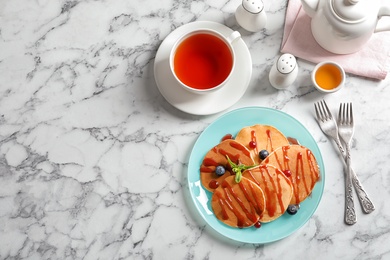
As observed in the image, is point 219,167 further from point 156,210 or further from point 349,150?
point 349,150

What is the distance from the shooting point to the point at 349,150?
1.39 metres

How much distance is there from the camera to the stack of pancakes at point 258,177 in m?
1.32

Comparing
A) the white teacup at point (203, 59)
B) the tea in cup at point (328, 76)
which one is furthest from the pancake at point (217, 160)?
the tea in cup at point (328, 76)

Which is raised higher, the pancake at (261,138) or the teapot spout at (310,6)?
the teapot spout at (310,6)

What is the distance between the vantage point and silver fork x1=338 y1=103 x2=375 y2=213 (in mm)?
1383

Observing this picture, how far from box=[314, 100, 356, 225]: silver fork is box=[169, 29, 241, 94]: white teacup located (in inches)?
10.0

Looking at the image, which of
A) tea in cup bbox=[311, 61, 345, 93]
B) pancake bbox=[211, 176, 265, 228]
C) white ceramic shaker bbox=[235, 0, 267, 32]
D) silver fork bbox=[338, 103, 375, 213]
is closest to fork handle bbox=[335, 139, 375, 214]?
silver fork bbox=[338, 103, 375, 213]

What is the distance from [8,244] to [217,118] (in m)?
0.61

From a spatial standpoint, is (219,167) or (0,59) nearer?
(219,167)

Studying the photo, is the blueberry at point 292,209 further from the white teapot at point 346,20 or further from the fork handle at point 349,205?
the white teapot at point 346,20

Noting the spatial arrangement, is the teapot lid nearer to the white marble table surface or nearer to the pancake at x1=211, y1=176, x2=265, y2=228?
the white marble table surface

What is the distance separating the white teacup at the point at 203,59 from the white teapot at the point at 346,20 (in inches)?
7.7

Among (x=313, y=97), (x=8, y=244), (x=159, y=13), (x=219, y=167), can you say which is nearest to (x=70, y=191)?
(x=8, y=244)

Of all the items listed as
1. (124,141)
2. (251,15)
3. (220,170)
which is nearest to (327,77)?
(251,15)
